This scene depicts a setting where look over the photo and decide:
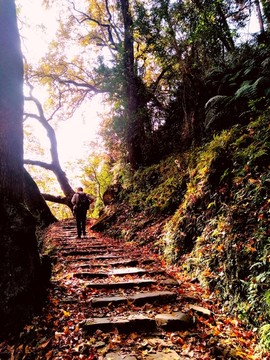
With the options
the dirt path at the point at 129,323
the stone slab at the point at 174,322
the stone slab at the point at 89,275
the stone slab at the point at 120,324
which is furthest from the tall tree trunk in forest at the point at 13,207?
the stone slab at the point at 174,322

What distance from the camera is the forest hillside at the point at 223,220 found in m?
3.84

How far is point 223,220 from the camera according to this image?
5000mm

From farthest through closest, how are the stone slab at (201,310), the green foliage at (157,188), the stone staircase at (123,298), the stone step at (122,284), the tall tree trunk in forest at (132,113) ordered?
1. the tall tree trunk in forest at (132,113)
2. the green foliage at (157,188)
3. the stone step at (122,284)
4. the stone slab at (201,310)
5. the stone staircase at (123,298)

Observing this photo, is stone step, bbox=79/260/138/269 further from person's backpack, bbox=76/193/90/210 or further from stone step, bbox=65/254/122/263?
person's backpack, bbox=76/193/90/210

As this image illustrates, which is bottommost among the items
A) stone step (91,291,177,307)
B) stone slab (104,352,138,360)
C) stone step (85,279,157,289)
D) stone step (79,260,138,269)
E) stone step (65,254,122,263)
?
stone slab (104,352,138,360)

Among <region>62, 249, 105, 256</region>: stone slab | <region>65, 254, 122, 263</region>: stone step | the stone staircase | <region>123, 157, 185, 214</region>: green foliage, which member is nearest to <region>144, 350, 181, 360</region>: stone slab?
the stone staircase

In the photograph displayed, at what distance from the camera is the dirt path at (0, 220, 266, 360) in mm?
3141

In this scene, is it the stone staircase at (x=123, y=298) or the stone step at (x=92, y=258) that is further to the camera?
the stone step at (x=92, y=258)

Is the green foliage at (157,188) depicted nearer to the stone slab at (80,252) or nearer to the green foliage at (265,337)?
the stone slab at (80,252)

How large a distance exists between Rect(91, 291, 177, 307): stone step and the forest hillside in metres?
0.83

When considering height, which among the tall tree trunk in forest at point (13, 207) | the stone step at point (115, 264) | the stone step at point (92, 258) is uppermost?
the tall tree trunk in forest at point (13, 207)

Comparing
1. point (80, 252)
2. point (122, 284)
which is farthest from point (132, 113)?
point (122, 284)

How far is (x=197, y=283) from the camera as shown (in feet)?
16.6

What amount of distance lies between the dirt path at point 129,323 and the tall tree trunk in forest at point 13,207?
37cm
